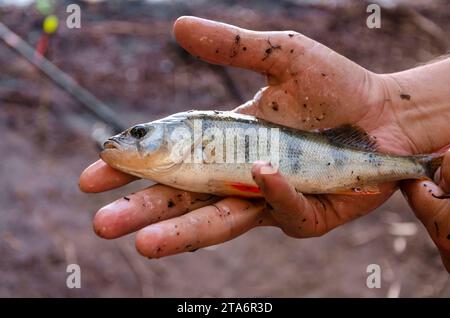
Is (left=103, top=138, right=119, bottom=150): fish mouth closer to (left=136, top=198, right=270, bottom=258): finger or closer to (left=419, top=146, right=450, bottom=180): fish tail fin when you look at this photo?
(left=136, top=198, right=270, bottom=258): finger

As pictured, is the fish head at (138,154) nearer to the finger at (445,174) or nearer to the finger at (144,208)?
the finger at (144,208)

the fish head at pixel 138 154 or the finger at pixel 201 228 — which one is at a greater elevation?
the fish head at pixel 138 154

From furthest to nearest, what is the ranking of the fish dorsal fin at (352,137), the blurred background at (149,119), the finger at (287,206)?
the blurred background at (149,119), the fish dorsal fin at (352,137), the finger at (287,206)

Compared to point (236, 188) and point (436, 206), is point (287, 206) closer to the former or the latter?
point (236, 188)

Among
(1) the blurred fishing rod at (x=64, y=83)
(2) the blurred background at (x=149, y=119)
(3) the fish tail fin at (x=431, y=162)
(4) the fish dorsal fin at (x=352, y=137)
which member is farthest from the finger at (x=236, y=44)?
(1) the blurred fishing rod at (x=64, y=83)

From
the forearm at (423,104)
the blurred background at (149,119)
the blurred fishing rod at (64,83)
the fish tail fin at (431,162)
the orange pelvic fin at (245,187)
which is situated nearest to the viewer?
the orange pelvic fin at (245,187)

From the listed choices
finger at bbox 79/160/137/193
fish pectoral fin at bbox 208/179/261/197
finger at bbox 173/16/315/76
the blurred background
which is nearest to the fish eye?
finger at bbox 79/160/137/193

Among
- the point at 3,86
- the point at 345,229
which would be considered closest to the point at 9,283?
the point at 3,86

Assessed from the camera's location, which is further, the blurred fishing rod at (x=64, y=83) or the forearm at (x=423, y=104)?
the blurred fishing rod at (x=64, y=83)
